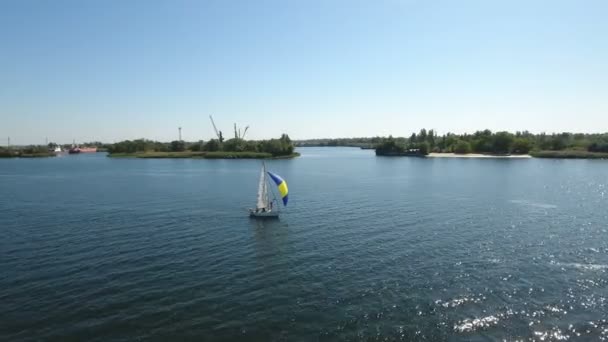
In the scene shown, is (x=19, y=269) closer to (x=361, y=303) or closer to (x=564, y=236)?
(x=361, y=303)

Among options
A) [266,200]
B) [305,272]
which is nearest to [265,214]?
[266,200]

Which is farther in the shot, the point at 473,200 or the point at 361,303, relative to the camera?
the point at 473,200

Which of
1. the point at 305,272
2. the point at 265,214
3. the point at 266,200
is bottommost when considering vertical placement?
the point at 305,272

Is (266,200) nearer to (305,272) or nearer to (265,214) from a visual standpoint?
(265,214)

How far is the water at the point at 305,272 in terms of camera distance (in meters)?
26.9

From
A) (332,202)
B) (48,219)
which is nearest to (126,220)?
(48,219)

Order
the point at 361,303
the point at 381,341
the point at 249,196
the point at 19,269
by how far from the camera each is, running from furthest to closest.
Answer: the point at 249,196, the point at 19,269, the point at 361,303, the point at 381,341

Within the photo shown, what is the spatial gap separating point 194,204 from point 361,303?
167 ft

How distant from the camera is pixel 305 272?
122 ft

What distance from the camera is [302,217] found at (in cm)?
6312

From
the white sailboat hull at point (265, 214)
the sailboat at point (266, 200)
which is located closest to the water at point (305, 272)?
the white sailboat hull at point (265, 214)

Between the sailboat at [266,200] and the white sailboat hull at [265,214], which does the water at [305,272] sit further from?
the sailboat at [266,200]

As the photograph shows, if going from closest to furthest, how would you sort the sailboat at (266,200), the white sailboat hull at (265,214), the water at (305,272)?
the water at (305,272), the white sailboat hull at (265,214), the sailboat at (266,200)

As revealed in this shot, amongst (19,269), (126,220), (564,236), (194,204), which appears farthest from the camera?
(194,204)
